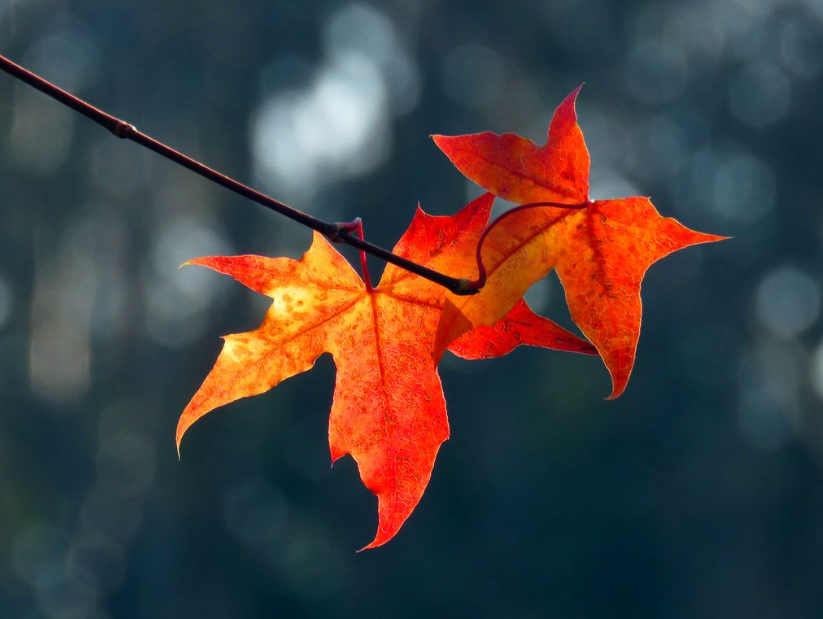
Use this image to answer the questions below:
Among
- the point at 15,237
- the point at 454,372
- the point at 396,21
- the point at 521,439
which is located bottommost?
the point at 521,439

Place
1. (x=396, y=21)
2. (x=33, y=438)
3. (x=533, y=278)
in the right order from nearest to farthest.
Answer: (x=533, y=278) < (x=33, y=438) < (x=396, y=21)

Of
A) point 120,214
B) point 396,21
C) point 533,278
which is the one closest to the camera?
point 533,278

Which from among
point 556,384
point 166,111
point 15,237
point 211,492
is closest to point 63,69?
point 166,111

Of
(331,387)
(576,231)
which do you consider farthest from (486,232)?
(331,387)

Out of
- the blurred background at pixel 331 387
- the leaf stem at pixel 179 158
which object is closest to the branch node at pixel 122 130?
the leaf stem at pixel 179 158

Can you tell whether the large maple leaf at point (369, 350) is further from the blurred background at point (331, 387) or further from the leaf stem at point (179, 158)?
the blurred background at point (331, 387)

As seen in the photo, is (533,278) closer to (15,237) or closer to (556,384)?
(556,384)
